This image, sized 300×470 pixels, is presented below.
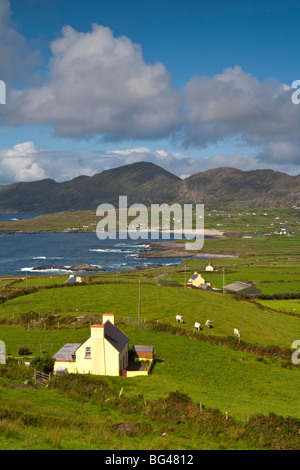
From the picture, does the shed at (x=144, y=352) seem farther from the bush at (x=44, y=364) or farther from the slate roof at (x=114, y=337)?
the bush at (x=44, y=364)

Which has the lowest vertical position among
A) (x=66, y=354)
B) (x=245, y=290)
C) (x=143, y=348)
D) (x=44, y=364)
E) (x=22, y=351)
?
(x=245, y=290)

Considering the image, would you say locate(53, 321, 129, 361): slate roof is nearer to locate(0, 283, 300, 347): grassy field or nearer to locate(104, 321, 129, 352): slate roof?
locate(104, 321, 129, 352): slate roof

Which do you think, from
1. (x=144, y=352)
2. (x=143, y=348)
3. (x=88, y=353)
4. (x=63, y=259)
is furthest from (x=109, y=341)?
(x=63, y=259)

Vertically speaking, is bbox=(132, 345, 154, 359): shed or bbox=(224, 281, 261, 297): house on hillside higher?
bbox=(132, 345, 154, 359): shed

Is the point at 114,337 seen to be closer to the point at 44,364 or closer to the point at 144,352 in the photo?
the point at 144,352

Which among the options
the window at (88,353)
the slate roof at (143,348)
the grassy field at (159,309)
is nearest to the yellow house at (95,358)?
the window at (88,353)

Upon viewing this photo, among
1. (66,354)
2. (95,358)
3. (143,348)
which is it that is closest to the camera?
(95,358)

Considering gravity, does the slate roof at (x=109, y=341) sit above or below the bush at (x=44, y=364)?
above

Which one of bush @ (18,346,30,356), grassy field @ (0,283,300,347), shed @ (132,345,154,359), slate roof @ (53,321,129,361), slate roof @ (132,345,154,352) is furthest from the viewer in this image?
grassy field @ (0,283,300,347)

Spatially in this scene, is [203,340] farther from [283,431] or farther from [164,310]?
[283,431]

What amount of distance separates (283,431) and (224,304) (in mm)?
41208

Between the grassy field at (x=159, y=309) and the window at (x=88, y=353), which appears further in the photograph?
the grassy field at (x=159, y=309)

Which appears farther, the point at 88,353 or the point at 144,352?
the point at 144,352

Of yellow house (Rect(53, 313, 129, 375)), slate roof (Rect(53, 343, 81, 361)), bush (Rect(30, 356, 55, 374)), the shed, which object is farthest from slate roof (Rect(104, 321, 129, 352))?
bush (Rect(30, 356, 55, 374))
